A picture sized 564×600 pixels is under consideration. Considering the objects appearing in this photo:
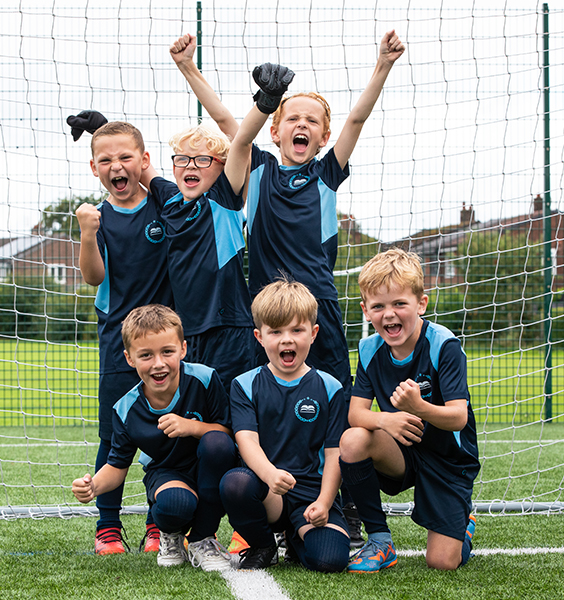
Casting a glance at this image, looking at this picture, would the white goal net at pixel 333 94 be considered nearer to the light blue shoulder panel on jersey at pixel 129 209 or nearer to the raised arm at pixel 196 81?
the raised arm at pixel 196 81

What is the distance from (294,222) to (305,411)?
0.74 meters

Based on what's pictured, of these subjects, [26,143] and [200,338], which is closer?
[200,338]

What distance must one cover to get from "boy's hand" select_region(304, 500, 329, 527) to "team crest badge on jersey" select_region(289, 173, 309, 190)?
3.86 ft

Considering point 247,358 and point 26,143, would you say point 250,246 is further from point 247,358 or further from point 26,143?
point 26,143

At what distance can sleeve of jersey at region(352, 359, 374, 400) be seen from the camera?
6.94ft

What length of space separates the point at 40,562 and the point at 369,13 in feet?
9.99

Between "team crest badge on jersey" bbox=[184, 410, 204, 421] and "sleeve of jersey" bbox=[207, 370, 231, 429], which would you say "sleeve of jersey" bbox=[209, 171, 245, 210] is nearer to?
"sleeve of jersey" bbox=[207, 370, 231, 429]

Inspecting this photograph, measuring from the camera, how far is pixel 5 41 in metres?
3.26

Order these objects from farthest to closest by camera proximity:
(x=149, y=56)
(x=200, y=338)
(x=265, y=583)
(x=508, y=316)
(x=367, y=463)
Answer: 1. (x=508, y=316)
2. (x=149, y=56)
3. (x=200, y=338)
4. (x=367, y=463)
5. (x=265, y=583)

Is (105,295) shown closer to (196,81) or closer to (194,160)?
(194,160)

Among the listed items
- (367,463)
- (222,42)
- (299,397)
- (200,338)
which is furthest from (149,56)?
(367,463)

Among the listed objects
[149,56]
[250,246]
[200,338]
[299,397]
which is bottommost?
[299,397]

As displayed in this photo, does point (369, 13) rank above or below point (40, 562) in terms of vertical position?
above

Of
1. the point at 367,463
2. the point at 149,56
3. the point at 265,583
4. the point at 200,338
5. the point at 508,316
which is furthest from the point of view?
the point at 508,316
